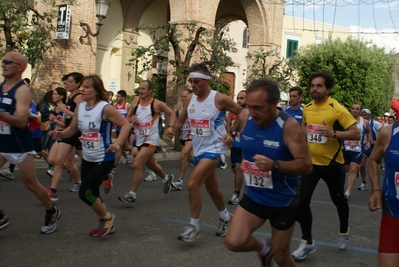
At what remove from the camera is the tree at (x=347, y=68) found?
1247 inches

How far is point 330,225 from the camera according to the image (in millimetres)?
7152

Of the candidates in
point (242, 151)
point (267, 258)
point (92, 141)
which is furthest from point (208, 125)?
point (267, 258)

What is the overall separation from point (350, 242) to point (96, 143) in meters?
3.47

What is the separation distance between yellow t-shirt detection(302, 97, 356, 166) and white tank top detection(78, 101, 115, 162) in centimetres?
237

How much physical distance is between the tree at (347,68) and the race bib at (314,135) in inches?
1024

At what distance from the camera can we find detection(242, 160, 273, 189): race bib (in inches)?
150

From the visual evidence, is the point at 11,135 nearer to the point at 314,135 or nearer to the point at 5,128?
the point at 5,128

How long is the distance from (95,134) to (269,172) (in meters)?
2.58

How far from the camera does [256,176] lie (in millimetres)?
3859

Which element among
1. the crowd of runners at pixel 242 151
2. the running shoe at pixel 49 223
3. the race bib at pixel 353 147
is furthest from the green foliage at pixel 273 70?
the running shoe at pixel 49 223

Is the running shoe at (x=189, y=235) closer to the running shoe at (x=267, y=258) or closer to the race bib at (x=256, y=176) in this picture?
the running shoe at (x=267, y=258)

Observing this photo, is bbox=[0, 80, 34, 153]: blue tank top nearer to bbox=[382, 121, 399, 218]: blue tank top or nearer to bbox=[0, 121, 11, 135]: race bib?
bbox=[0, 121, 11, 135]: race bib

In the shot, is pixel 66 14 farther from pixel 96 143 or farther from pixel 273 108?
pixel 273 108

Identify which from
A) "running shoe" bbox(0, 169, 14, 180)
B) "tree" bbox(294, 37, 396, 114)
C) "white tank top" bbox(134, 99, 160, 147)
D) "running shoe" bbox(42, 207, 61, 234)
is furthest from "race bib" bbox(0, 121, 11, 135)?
"tree" bbox(294, 37, 396, 114)
